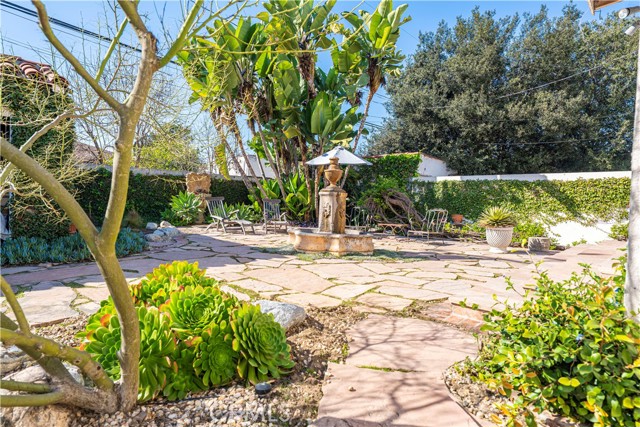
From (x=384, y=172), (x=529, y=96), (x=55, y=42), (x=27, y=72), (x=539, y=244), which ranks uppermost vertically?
(x=529, y=96)

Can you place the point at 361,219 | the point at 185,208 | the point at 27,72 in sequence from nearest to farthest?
the point at 27,72
the point at 185,208
the point at 361,219

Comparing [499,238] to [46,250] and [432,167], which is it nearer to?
[46,250]

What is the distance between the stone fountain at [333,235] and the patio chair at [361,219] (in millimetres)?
3625

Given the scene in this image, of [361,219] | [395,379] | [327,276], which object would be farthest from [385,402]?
[361,219]

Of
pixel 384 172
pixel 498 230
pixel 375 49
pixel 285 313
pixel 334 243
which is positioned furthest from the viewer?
pixel 384 172

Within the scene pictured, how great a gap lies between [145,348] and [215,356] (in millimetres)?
331

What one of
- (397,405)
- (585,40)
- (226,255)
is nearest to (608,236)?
(226,255)

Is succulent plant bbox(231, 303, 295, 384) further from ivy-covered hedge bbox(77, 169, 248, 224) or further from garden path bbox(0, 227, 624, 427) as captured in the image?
ivy-covered hedge bbox(77, 169, 248, 224)

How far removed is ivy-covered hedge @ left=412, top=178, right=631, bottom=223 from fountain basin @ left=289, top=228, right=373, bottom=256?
20.6 ft

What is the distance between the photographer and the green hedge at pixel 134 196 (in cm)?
609

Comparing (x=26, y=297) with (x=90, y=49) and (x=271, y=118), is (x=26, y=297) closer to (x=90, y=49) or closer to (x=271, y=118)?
(x=90, y=49)

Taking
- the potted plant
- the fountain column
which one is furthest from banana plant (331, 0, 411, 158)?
the potted plant

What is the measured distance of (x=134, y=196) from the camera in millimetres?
10898

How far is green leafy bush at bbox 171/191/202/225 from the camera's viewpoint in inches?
439
